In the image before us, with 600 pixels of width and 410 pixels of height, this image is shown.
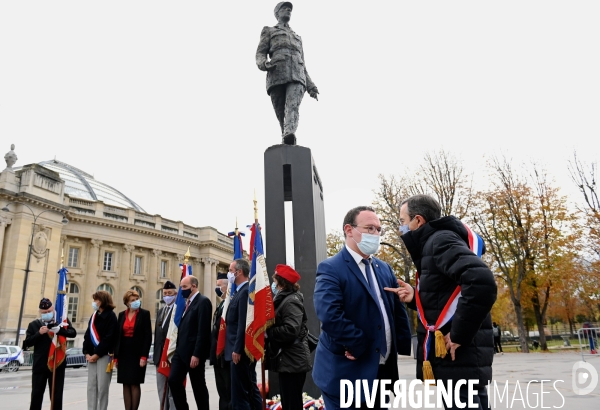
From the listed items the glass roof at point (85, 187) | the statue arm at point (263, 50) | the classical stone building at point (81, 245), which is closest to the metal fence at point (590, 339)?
the statue arm at point (263, 50)

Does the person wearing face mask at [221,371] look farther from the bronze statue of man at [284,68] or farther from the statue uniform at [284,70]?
the statue uniform at [284,70]

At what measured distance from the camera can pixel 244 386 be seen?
5.20m

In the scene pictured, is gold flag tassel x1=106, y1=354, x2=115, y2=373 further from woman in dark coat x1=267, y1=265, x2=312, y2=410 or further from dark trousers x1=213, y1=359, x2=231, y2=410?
woman in dark coat x1=267, y1=265, x2=312, y2=410

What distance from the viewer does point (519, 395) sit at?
23.2 feet

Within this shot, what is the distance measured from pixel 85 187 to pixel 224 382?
57437 mm

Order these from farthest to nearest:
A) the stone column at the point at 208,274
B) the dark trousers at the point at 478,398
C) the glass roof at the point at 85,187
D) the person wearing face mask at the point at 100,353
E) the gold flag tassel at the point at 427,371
A: the glass roof at the point at 85,187 → the stone column at the point at 208,274 → the person wearing face mask at the point at 100,353 → the gold flag tassel at the point at 427,371 → the dark trousers at the point at 478,398

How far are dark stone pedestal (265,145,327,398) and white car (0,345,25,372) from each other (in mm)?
24747

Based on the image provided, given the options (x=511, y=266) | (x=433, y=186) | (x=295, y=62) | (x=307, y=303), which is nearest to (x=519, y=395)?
(x=307, y=303)

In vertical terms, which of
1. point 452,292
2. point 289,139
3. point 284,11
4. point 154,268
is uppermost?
point 154,268

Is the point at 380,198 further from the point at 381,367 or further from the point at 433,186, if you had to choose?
the point at 381,367

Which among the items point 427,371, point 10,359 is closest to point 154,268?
point 10,359

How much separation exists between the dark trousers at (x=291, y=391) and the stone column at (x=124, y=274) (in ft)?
148

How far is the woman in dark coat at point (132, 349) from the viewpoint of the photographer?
21.1 feet

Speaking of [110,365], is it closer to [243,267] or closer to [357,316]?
[243,267]
